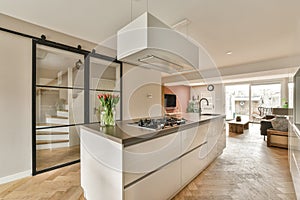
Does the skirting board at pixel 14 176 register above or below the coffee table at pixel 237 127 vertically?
below

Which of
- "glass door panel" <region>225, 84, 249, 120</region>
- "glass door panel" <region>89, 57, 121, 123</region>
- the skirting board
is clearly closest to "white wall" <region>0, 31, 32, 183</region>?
the skirting board

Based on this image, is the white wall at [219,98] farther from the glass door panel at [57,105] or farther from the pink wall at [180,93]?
the glass door panel at [57,105]

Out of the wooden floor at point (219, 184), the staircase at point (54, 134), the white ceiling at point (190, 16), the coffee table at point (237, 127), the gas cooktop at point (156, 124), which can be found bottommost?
the wooden floor at point (219, 184)

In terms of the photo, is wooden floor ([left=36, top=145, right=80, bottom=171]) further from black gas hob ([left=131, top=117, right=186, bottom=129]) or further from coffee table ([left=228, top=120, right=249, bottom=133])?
coffee table ([left=228, top=120, right=249, bottom=133])

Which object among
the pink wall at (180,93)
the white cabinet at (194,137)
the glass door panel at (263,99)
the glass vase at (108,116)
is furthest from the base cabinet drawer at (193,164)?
the glass door panel at (263,99)

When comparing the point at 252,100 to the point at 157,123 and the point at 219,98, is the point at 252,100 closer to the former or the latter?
the point at 219,98

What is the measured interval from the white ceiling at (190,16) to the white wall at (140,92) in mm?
1262

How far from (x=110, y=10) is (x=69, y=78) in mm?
1778

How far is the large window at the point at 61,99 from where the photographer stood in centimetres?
280

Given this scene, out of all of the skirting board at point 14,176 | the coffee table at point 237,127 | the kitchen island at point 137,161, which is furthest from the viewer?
the coffee table at point 237,127

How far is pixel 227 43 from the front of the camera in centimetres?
344

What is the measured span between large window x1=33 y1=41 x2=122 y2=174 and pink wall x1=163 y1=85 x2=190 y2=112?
18.4 ft

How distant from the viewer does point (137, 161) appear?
1.44 meters

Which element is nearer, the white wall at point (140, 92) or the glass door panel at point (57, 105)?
the glass door panel at point (57, 105)
